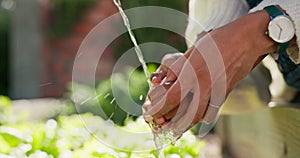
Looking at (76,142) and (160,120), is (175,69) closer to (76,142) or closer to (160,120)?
(160,120)

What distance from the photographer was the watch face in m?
1.42

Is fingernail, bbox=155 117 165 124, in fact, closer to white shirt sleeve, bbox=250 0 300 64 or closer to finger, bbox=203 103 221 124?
finger, bbox=203 103 221 124

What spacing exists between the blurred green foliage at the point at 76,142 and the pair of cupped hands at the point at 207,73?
0.32 m

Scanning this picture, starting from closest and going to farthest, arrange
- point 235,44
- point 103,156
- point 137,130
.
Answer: point 235,44
point 103,156
point 137,130

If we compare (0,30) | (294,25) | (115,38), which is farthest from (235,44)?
(0,30)

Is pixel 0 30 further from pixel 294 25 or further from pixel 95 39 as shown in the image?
pixel 294 25

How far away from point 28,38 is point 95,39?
1.73 ft

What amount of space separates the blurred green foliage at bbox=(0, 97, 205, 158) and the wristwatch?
0.46 m

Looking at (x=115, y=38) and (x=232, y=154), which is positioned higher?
(x=232, y=154)

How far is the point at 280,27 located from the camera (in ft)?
4.68

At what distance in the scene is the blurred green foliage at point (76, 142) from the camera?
176 centimetres

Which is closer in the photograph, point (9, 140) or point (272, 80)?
point (9, 140)

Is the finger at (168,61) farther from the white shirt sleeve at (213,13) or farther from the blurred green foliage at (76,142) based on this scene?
the white shirt sleeve at (213,13)

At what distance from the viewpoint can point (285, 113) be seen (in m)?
2.11
